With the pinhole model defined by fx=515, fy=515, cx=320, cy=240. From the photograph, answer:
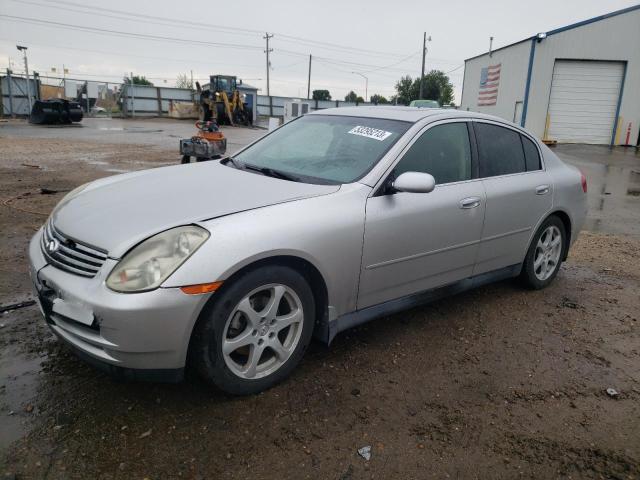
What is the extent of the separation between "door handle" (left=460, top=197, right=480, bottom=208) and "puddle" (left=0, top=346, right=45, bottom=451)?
113 inches

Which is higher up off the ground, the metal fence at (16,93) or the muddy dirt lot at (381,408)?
the metal fence at (16,93)

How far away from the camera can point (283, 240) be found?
2.66 m

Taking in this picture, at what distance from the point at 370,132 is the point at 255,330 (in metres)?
1.66

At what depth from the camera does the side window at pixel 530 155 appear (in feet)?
14.5

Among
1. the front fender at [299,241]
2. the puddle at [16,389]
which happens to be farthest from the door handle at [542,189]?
the puddle at [16,389]

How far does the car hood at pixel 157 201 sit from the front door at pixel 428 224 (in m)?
0.44

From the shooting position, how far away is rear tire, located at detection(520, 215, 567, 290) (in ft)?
14.7

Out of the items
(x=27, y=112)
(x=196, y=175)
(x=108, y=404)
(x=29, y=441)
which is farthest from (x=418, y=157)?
(x=27, y=112)

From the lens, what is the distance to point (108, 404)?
8.76 ft

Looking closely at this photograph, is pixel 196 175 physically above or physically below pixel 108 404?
above

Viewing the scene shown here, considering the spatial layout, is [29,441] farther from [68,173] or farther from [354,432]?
[68,173]

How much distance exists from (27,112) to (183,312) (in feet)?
107

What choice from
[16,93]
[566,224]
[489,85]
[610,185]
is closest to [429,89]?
[489,85]

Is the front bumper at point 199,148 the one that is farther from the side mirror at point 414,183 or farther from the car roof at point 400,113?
the side mirror at point 414,183
